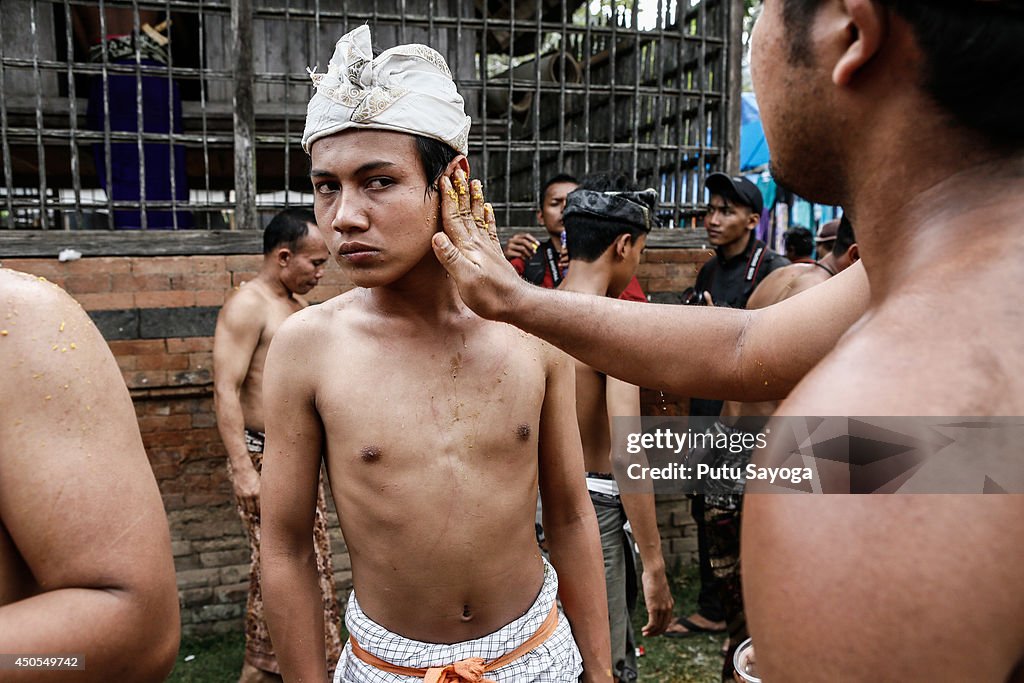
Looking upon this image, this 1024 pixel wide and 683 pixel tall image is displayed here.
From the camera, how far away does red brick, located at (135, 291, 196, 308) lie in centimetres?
481

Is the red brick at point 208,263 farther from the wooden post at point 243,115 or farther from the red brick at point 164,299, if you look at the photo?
the wooden post at point 243,115

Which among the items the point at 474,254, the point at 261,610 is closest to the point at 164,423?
the point at 261,610

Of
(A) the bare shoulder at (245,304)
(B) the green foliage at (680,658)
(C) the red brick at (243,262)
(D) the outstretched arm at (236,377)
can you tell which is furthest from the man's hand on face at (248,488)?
(B) the green foliage at (680,658)

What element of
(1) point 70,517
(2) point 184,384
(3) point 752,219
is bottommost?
(2) point 184,384

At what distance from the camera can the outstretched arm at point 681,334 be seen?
1.51 m

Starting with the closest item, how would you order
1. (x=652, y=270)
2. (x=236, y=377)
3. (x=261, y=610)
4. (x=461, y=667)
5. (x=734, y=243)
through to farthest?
(x=461, y=667) → (x=261, y=610) → (x=236, y=377) → (x=734, y=243) → (x=652, y=270)

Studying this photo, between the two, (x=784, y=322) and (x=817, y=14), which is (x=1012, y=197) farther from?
(x=784, y=322)

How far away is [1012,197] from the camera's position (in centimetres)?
87

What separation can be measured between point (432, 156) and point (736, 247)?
3.94 meters

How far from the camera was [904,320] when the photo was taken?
0.82m

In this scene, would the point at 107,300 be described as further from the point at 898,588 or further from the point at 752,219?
the point at 898,588

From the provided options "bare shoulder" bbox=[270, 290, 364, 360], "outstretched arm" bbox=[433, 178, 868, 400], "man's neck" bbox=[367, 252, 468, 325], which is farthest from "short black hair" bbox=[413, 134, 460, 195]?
"outstretched arm" bbox=[433, 178, 868, 400]

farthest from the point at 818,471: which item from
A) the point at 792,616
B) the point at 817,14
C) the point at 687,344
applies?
the point at 687,344

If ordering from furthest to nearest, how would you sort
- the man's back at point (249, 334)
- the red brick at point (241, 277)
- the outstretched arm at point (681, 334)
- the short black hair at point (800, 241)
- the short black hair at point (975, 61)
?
the short black hair at point (800, 241) → the red brick at point (241, 277) → the man's back at point (249, 334) → the outstretched arm at point (681, 334) → the short black hair at point (975, 61)
